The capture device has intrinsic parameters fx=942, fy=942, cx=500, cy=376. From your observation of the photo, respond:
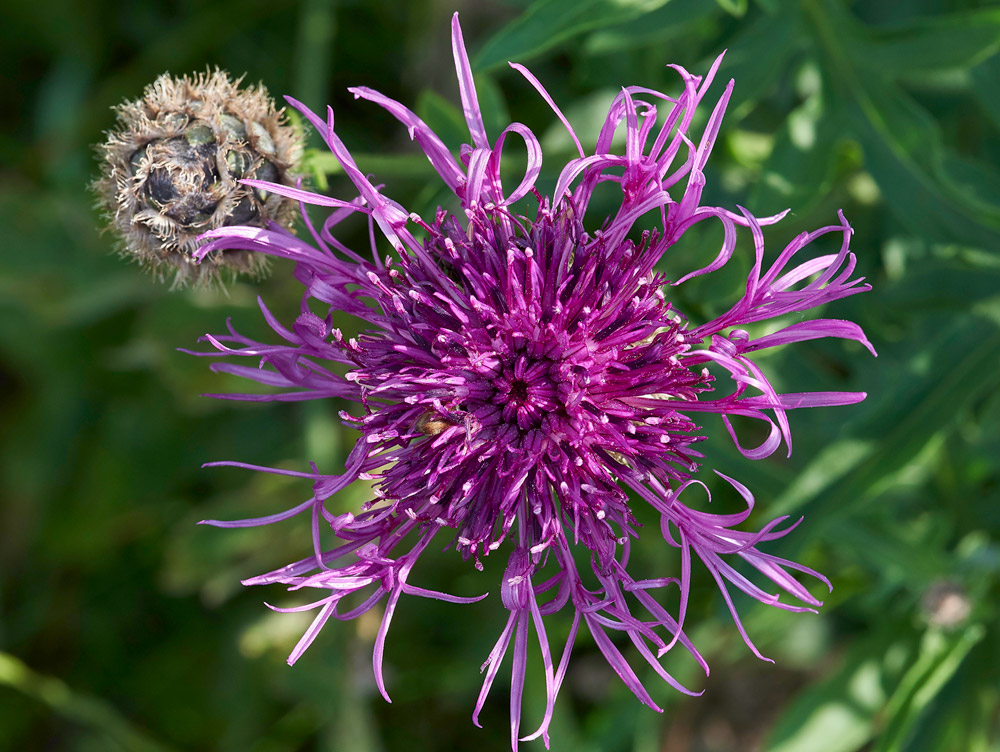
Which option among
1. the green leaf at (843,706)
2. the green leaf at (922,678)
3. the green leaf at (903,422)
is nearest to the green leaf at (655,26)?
the green leaf at (903,422)

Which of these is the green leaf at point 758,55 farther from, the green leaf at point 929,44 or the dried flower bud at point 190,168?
the dried flower bud at point 190,168

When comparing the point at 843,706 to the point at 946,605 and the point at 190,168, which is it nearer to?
the point at 946,605

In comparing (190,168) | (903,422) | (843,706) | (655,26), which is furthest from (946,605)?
(190,168)

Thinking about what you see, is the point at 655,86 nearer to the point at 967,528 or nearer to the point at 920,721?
the point at 967,528

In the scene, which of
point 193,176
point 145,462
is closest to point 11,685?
point 145,462

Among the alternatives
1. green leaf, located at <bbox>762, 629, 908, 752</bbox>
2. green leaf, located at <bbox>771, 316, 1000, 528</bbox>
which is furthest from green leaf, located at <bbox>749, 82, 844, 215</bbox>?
green leaf, located at <bbox>762, 629, 908, 752</bbox>

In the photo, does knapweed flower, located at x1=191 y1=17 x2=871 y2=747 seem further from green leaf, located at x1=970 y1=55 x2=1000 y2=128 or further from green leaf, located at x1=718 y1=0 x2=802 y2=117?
green leaf, located at x1=970 y1=55 x2=1000 y2=128

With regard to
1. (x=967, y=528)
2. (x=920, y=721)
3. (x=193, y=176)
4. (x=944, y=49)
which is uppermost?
(x=944, y=49)
